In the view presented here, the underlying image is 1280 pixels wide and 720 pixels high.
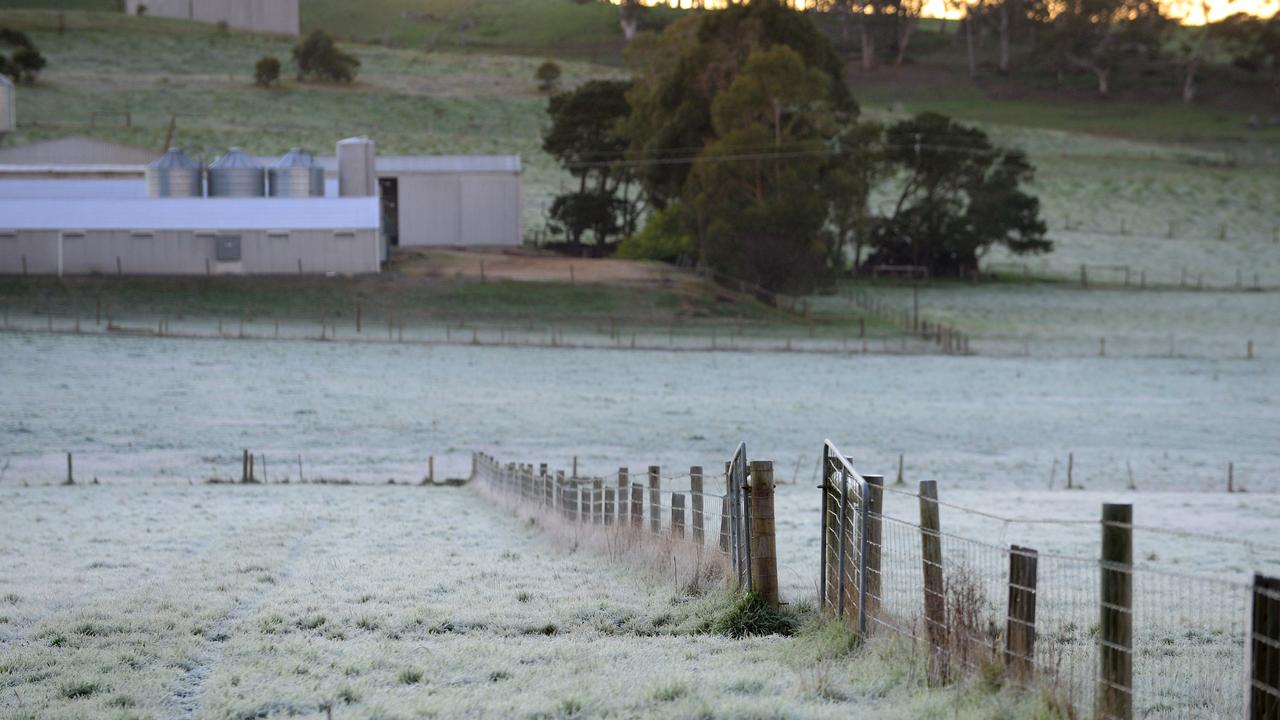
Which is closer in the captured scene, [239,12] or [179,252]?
[179,252]

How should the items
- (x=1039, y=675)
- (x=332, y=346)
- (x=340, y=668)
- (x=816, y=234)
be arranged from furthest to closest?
(x=816, y=234), (x=332, y=346), (x=340, y=668), (x=1039, y=675)

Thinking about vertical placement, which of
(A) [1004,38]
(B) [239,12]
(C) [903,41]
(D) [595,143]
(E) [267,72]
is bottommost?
(D) [595,143]

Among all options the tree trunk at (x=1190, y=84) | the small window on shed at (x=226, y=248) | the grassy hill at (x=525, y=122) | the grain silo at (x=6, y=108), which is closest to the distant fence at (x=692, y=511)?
the small window on shed at (x=226, y=248)

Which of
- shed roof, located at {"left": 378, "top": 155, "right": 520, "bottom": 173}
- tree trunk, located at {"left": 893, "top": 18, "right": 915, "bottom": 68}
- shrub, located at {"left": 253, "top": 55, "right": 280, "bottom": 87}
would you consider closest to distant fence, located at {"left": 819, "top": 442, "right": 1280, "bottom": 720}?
shed roof, located at {"left": 378, "top": 155, "right": 520, "bottom": 173}

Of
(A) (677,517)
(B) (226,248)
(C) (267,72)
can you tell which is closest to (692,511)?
(A) (677,517)

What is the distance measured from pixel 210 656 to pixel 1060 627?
532cm

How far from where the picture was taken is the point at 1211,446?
129 ft

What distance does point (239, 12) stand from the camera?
184 meters

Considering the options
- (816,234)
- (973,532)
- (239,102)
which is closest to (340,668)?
(973,532)

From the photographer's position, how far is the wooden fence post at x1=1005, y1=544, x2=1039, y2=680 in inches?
291

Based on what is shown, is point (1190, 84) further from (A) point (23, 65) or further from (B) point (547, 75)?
(A) point (23, 65)

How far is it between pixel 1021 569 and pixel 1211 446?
34.1 m

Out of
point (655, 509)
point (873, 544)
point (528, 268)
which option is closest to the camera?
point (873, 544)

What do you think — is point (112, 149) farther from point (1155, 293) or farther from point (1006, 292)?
point (1155, 293)
